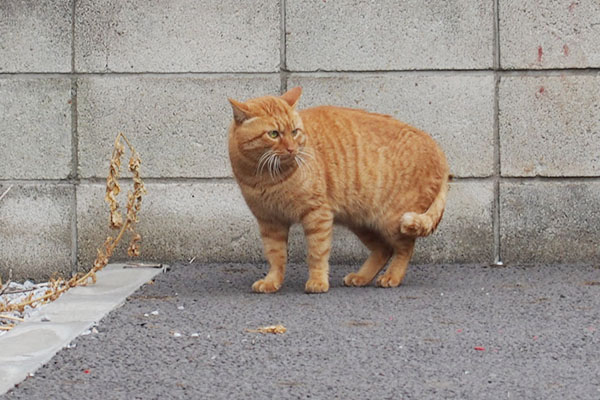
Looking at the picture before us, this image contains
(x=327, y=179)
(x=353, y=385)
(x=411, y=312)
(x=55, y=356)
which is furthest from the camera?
(x=327, y=179)

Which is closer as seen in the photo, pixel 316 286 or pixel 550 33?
pixel 316 286

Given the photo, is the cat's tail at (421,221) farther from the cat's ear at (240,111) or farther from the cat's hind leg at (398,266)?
the cat's ear at (240,111)

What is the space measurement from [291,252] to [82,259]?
1185 mm

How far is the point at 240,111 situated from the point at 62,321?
1.19 m

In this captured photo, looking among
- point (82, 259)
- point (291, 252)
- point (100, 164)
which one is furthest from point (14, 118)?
point (291, 252)

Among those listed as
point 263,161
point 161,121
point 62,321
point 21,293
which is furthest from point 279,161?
point 21,293

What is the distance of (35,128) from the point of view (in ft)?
16.6

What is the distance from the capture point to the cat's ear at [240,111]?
3.98 meters

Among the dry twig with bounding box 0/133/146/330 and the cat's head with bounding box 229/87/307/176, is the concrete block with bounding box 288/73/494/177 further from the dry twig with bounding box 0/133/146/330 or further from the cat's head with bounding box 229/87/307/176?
the dry twig with bounding box 0/133/146/330

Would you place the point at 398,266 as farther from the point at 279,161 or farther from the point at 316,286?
the point at 279,161

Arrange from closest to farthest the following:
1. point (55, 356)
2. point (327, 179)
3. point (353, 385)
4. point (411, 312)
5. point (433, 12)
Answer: point (353, 385) < point (55, 356) < point (411, 312) < point (327, 179) < point (433, 12)

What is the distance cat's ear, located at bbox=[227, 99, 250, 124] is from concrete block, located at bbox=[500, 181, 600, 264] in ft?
5.64

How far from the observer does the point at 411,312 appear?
3795 mm

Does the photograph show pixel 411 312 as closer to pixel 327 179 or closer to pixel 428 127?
pixel 327 179
